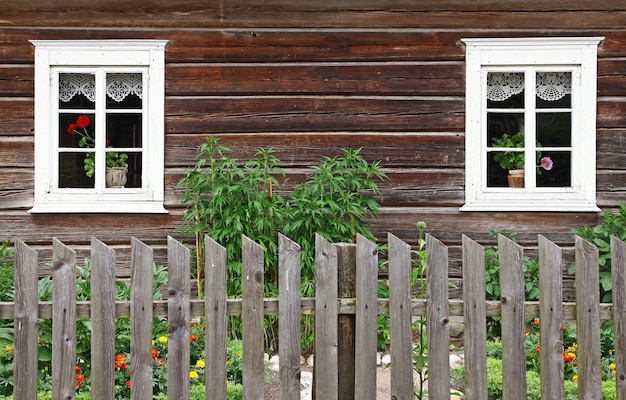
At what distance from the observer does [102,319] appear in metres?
3.42

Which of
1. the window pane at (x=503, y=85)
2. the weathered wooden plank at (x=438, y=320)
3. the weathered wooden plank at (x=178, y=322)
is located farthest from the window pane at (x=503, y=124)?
the weathered wooden plank at (x=178, y=322)

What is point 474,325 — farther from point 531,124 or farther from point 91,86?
point 91,86

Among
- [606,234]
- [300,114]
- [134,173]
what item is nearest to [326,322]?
[300,114]

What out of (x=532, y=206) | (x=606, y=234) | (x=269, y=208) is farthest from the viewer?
(x=532, y=206)

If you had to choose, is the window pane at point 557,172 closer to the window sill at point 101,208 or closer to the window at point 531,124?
the window at point 531,124

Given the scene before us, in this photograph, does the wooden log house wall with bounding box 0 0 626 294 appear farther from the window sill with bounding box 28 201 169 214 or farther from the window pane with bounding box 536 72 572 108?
the window pane with bounding box 536 72 572 108

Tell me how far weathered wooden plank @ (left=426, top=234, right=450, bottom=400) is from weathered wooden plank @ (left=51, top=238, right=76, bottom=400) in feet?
5.30

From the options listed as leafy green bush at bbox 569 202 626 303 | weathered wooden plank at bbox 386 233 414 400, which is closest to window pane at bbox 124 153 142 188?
leafy green bush at bbox 569 202 626 303

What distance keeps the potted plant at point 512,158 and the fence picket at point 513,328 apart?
3884 mm

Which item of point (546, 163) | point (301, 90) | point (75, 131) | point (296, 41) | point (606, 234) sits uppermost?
point (296, 41)

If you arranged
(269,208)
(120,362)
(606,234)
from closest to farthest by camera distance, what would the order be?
(120,362)
(269,208)
(606,234)

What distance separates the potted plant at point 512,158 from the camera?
7.18 meters

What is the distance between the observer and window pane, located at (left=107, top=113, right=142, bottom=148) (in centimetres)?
723

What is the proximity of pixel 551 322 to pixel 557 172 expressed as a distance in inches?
158
